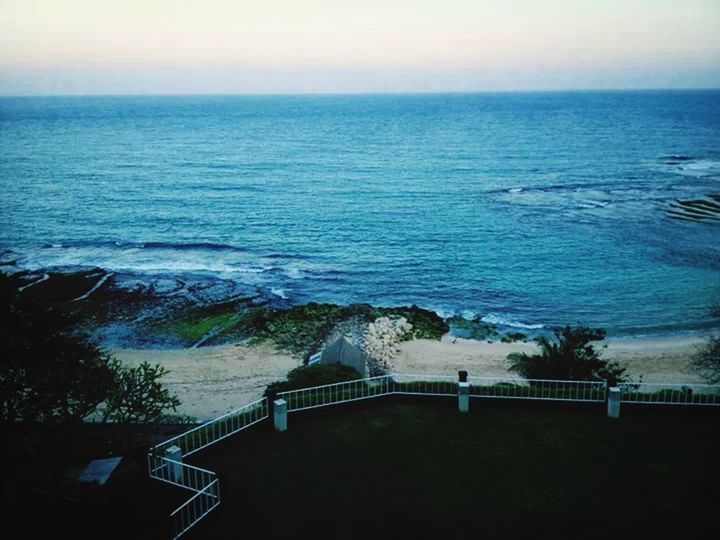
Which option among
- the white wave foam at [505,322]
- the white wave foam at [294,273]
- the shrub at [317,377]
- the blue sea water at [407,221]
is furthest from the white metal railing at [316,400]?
the white wave foam at [294,273]

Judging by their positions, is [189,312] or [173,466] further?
[189,312]

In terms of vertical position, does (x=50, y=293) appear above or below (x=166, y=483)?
below

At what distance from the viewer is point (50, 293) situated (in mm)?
41344

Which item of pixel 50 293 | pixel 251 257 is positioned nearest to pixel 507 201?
pixel 251 257

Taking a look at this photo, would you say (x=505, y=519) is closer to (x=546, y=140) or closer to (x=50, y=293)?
(x=50, y=293)

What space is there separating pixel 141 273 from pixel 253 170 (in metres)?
45.2

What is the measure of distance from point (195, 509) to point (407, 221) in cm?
4867

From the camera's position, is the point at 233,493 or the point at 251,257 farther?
the point at 251,257

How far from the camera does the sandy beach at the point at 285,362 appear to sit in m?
27.9

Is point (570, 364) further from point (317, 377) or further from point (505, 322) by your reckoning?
point (505, 322)

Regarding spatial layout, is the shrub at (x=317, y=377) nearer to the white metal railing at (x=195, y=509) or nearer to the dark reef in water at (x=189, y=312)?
the white metal railing at (x=195, y=509)

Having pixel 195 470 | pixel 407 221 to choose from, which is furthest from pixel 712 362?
pixel 407 221

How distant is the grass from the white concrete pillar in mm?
285

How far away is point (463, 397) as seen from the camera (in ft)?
56.9
